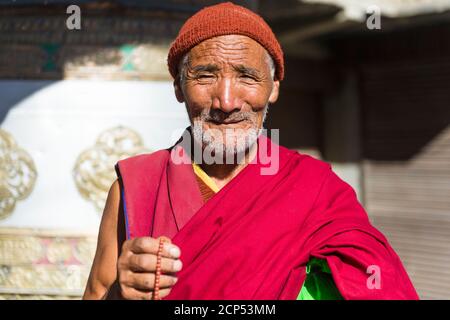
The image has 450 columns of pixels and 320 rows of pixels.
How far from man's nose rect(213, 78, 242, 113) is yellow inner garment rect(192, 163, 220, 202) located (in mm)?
293

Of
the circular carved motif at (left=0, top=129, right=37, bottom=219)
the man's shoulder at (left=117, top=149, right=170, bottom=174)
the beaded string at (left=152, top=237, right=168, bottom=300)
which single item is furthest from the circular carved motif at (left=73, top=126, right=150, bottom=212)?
the beaded string at (left=152, top=237, right=168, bottom=300)

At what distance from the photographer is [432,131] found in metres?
5.43

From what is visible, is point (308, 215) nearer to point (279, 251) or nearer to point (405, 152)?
point (279, 251)

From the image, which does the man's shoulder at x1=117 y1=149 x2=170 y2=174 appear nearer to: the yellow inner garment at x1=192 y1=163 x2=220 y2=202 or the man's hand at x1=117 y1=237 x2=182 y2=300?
the yellow inner garment at x1=192 y1=163 x2=220 y2=202

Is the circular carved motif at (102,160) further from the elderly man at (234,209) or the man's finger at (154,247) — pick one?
the man's finger at (154,247)

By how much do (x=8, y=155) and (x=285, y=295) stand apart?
2163 mm

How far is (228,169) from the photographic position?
1.84m

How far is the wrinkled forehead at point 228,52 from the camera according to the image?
1.65 m

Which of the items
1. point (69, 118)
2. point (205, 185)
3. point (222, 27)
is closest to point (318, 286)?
point (205, 185)

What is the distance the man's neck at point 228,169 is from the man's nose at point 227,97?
0.25 meters

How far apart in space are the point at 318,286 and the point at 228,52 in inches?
32.0

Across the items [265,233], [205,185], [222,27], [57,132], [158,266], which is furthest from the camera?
[57,132]

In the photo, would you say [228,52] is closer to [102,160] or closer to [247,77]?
[247,77]
